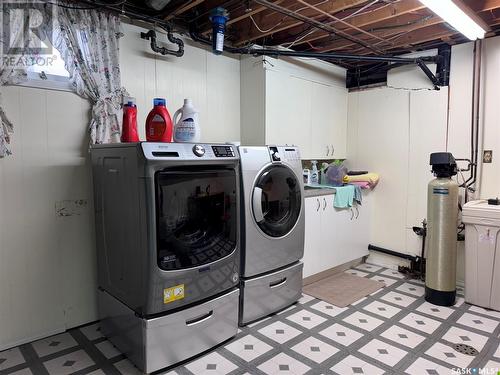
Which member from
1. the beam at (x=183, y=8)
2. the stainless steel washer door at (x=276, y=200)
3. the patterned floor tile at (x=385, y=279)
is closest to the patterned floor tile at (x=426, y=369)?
the stainless steel washer door at (x=276, y=200)

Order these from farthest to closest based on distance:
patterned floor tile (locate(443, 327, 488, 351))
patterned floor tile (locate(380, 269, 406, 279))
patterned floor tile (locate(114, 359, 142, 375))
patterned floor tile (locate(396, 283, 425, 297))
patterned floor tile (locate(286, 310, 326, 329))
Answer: patterned floor tile (locate(380, 269, 406, 279)) → patterned floor tile (locate(396, 283, 425, 297)) → patterned floor tile (locate(286, 310, 326, 329)) → patterned floor tile (locate(443, 327, 488, 351)) → patterned floor tile (locate(114, 359, 142, 375))

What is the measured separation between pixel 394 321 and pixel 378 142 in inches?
84.8

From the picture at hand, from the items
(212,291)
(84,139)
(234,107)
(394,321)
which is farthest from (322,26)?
(394,321)

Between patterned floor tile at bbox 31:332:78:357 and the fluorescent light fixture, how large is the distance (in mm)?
3345

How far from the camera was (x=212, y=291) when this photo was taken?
7.14 ft

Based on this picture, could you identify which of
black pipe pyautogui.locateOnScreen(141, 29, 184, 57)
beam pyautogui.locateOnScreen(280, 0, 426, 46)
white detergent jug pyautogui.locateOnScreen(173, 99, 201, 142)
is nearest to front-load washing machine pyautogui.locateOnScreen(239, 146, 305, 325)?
white detergent jug pyautogui.locateOnScreen(173, 99, 201, 142)

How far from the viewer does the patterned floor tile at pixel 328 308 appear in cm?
282

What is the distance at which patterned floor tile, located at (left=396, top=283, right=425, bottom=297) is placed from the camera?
3.21 m

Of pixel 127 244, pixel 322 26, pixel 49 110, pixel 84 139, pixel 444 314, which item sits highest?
pixel 322 26

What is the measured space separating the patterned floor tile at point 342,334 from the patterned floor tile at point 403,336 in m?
0.21

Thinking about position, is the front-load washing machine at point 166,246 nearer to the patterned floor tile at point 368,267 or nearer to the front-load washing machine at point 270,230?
the front-load washing machine at point 270,230

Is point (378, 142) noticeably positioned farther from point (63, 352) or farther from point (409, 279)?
point (63, 352)

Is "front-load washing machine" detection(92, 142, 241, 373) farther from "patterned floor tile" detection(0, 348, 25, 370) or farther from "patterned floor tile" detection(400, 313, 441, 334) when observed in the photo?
"patterned floor tile" detection(400, 313, 441, 334)

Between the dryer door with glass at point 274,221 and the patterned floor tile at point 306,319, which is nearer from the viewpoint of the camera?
the dryer door with glass at point 274,221
